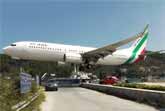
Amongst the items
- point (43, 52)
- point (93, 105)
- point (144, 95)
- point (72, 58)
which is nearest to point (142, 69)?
point (72, 58)

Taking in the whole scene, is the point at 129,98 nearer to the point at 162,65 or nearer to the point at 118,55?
the point at 118,55

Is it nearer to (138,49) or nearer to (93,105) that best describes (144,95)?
(93,105)

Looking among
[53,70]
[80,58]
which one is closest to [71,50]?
[80,58]

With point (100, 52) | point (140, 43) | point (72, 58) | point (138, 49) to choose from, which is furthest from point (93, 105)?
point (140, 43)

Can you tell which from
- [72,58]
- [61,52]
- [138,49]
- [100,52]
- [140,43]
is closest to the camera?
[72,58]

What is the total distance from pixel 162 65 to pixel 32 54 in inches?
2347

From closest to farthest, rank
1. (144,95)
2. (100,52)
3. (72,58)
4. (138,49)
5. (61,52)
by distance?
(144,95)
(72,58)
(61,52)
(100,52)
(138,49)

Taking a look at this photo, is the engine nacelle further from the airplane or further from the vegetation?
the vegetation

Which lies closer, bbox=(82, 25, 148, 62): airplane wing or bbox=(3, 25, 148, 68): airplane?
bbox=(3, 25, 148, 68): airplane

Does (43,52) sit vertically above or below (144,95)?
above

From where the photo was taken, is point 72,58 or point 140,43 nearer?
point 72,58

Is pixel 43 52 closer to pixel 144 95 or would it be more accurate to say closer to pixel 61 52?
pixel 61 52

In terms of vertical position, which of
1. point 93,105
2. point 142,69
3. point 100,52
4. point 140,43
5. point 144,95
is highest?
point 140,43

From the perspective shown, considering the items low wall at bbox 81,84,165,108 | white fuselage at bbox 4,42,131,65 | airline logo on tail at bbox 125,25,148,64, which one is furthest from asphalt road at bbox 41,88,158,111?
airline logo on tail at bbox 125,25,148,64
